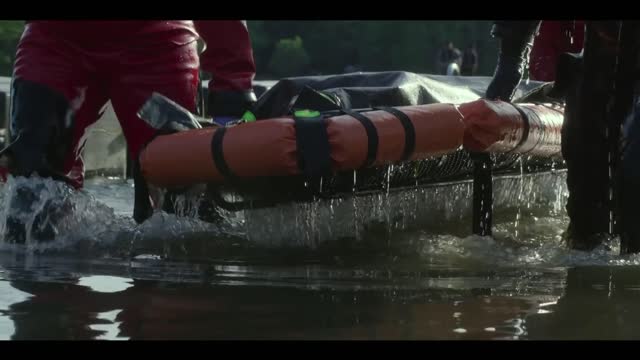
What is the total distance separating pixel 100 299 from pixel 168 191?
4.24 ft

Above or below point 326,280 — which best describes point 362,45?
above

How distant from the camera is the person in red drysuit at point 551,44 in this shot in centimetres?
736

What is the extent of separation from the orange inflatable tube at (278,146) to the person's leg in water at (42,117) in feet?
1.46

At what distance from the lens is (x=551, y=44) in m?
7.71

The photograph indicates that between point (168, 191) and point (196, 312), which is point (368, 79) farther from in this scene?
point (196, 312)

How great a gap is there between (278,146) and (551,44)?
11.8 ft

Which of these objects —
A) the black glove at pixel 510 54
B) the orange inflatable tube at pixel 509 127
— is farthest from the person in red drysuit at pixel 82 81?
the black glove at pixel 510 54

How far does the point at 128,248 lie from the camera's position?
4949mm

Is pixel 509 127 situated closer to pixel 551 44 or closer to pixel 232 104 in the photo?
pixel 232 104

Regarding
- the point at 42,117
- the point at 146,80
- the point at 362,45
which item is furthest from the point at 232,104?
the point at 362,45

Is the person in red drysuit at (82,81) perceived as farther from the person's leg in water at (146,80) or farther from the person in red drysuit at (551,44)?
the person in red drysuit at (551,44)

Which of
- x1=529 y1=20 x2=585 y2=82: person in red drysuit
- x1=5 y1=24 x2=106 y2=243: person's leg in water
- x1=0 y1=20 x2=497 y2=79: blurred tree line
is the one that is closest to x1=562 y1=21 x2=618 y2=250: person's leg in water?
x1=5 y1=24 x2=106 y2=243: person's leg in water
